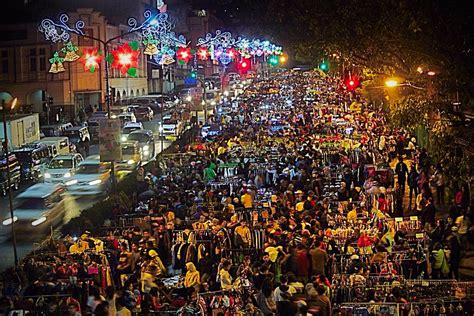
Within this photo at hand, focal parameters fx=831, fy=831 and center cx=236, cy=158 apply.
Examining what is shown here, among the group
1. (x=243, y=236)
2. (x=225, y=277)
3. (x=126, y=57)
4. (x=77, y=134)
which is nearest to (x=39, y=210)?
(x=126, y=57)

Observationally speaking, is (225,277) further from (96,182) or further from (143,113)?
(143,113)

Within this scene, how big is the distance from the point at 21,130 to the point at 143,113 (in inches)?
862

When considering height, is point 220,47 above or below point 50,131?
above

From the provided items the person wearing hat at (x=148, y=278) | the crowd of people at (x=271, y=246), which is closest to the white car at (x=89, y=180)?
the crowd of people at (x=271, y=246)

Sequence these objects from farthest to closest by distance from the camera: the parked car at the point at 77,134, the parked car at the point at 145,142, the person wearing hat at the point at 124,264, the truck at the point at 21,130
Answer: the parked car at the point at 77,134
the parked car at the point at 145,142
the truck at the point at 21,130
the person wearing hat at the point at 124,264

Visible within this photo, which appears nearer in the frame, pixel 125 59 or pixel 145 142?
pixel 125 59

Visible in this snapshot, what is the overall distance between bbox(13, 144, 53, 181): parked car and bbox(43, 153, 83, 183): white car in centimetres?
174

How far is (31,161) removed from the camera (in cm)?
3394

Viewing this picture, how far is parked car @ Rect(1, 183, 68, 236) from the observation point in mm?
24734

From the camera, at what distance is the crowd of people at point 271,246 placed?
508 inches

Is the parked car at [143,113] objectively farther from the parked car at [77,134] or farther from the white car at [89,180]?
the white car at [89,180]

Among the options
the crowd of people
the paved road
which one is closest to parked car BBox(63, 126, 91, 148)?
the paved road

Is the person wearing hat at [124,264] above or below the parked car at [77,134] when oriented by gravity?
below

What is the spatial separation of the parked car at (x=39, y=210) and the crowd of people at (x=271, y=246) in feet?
9.33
